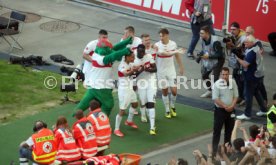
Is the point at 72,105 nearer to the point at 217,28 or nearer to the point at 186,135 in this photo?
the point at 186,135

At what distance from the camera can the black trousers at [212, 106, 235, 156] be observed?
14.7m

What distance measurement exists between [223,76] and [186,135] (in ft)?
7.03

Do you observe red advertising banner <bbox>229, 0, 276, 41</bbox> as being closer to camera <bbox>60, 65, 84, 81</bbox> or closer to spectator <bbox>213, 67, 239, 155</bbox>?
camera <bbox>60, 65, 84, 81</bbox>

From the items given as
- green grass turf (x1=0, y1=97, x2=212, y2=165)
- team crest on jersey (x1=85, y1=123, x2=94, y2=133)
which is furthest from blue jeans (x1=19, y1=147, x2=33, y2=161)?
team crest on jersey (x1=85, y1=123, x2=94, y2=133)

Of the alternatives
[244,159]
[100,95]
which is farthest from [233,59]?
[244,159]

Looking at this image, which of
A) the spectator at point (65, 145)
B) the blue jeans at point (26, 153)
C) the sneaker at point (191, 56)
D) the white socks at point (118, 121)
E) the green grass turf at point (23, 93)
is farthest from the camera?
the sneaker at point (191, 56)

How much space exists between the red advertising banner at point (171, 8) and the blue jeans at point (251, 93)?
14.8ft

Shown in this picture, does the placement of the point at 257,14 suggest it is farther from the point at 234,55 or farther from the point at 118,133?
the point at 118,133

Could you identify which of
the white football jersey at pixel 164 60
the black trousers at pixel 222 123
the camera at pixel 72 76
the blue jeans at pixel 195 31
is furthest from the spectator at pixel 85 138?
the blue jeans at pixel 195 31

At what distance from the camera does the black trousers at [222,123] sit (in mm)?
14742

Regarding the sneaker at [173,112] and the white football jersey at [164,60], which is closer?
the white football jersey at [164,60]

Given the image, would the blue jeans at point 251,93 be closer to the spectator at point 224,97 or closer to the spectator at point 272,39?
the spectator at point 224,97

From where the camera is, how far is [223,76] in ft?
47.8

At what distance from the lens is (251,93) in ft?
54.8
